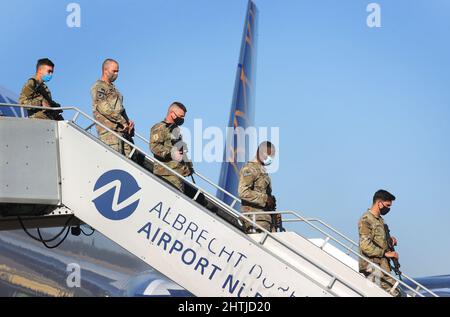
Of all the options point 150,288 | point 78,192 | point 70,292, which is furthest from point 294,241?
point 70,292

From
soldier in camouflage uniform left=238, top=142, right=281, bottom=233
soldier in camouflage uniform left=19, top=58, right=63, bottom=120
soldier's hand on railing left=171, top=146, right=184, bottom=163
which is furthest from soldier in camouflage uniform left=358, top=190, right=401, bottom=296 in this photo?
soldier in camouflage uniform left=19, top=58, right=63, bottom=120

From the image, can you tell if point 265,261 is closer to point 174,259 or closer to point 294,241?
point 174,259

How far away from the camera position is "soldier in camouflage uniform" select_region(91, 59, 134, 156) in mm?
15594

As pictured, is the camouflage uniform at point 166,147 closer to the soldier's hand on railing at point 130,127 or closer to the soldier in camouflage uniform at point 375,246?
the soldier's hand on railing at point 130,127

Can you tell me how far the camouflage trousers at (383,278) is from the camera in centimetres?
1659

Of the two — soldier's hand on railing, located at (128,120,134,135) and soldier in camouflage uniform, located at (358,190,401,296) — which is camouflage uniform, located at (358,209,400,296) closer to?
soldier in camouflage uniform, located at (358,190,401,296)

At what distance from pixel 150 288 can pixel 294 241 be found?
1523 centimetres

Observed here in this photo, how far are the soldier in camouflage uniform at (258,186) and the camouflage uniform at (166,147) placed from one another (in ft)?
3.87

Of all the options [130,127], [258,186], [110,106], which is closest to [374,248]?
[258,186]

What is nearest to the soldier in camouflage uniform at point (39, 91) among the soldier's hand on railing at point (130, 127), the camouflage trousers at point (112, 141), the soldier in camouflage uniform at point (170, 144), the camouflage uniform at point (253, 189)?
the camouflage trousers at point (112, 141)

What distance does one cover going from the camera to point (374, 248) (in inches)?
653

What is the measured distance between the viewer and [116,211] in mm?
14266

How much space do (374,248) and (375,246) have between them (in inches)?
2.5

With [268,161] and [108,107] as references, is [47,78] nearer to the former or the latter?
[108,107]
